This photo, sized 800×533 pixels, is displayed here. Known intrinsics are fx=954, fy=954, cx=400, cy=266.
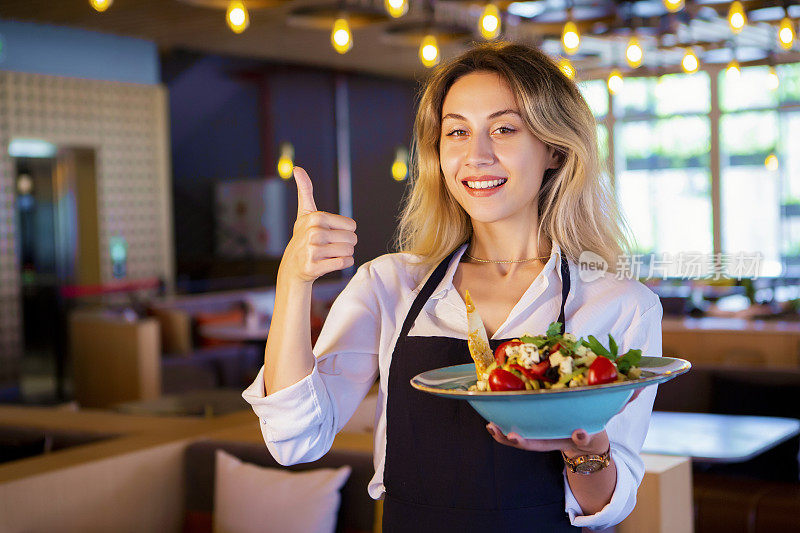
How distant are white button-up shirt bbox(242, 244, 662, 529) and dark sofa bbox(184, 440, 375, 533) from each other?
1148 millimetres

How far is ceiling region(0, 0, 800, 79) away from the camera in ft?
21.4

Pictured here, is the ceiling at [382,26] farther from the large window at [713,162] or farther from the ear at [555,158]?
the ear at [555,158]

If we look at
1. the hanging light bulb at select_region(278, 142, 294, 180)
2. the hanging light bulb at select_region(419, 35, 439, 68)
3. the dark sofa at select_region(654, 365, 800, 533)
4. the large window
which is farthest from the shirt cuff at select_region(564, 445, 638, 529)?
the large window

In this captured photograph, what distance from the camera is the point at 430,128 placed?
5.42 ft

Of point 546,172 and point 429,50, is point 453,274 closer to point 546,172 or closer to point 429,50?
point 546,172

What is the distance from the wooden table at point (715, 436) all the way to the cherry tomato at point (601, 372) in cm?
197

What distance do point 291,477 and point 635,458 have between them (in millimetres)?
1472

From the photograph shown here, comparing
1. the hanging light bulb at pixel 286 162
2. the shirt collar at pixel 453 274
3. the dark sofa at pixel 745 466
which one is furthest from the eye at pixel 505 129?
the hanging light bulb at pixel 286 162

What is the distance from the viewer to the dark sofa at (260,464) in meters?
2.68

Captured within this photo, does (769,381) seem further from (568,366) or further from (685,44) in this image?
(685,44)

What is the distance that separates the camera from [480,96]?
150cm

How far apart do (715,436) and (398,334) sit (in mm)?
2242

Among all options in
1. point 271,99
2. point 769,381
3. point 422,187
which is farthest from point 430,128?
point 271,99

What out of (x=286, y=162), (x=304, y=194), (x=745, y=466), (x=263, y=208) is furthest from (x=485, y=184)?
(x=263, y=208)
